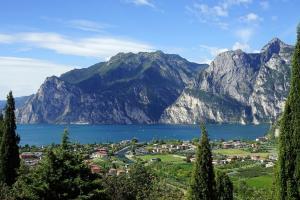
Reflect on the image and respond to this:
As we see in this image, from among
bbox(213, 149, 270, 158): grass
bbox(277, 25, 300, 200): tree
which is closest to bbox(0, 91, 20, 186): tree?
bbox(277, 25, 300, 200): tree

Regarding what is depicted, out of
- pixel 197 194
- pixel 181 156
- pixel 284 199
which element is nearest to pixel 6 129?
pixel 197 194

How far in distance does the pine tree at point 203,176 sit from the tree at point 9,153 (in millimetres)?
11440

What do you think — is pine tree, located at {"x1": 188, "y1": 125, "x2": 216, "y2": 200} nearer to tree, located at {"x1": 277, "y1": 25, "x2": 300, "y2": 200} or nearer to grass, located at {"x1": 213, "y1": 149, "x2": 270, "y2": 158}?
tree, located at {"x1": 277, "y1": 25, "x2": 300, "y2": 200}

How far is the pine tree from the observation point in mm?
17344

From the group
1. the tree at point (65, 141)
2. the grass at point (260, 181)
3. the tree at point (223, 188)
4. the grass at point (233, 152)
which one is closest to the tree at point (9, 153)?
the tree at point (65, 141)

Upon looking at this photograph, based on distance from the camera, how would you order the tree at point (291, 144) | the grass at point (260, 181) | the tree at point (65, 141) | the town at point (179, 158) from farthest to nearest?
the town at point (179, 158), the grass at point (260, 181), the tree at point (291, 144), the tree at point (65, 141)

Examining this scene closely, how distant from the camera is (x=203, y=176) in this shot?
17.4 metres

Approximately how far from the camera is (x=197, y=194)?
56.9 ft

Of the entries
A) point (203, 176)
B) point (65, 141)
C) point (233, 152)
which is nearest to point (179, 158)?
point (233, 152)

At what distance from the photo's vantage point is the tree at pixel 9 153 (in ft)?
81.6

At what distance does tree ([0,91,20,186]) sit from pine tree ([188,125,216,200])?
1144 centimetres

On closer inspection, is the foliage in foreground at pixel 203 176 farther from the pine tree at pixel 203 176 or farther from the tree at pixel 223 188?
the tree at pixel 223 188

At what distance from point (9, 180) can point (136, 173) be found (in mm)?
12861

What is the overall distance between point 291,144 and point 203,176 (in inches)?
147
